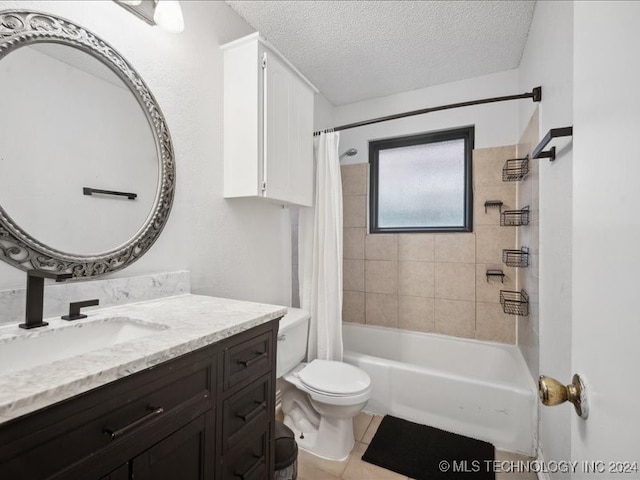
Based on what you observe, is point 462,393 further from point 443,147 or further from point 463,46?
point 463,46

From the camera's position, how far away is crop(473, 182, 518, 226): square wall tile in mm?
2350

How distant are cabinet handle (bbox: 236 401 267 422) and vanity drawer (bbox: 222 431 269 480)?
8cm

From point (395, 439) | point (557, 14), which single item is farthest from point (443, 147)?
point (395, 439)

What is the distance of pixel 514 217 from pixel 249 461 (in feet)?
7.89

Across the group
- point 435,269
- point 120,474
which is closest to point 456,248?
A: point 435,269

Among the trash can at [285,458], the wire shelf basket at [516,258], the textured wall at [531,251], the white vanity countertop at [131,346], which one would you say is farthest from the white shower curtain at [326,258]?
the wire shelf basket at [516,258]

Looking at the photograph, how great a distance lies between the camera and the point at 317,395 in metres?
1.64

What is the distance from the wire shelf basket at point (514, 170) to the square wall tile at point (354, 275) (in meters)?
1.41

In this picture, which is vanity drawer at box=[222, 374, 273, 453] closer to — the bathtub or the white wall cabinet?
the white wall cabinet

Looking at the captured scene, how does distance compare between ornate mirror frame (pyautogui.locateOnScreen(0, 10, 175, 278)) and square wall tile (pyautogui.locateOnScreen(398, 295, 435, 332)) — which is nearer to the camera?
ornate mirror frame (pyautogui.locateOnScreen(0, 10, 175, 278))

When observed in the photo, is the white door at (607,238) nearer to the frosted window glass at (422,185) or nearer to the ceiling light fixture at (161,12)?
the ceiling light fixture at (161,12)

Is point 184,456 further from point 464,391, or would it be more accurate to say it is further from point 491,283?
point 491,283

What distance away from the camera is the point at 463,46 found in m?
2.08

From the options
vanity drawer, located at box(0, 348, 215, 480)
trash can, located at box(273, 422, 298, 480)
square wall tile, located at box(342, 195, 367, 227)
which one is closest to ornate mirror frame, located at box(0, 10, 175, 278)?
vanity drawer, located at box(0, 348, 215, 480)
